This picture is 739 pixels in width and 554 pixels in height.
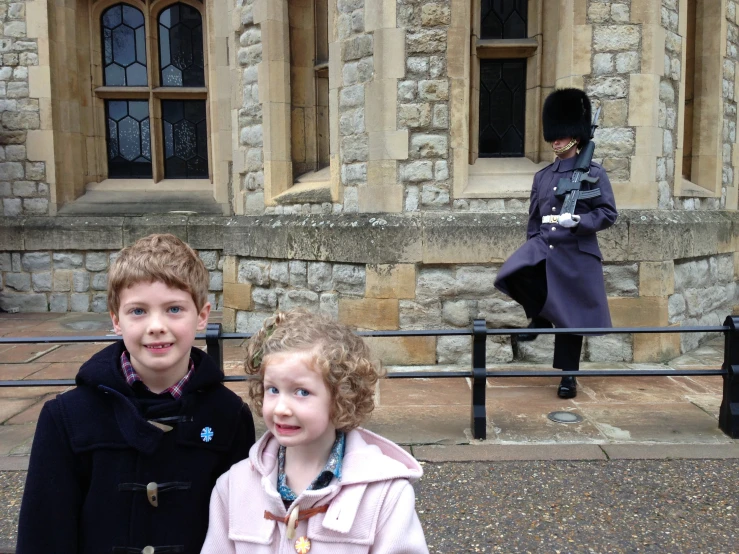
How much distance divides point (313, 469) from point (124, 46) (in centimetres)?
845

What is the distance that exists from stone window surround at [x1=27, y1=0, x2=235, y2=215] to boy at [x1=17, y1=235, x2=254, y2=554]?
671 centimetres

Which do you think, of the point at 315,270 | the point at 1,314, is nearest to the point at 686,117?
the point at 315,270

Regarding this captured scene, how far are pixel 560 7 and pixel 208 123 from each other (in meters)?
4.94

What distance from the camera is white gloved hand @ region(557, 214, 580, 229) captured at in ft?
12.7

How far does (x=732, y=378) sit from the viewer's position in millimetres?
3480

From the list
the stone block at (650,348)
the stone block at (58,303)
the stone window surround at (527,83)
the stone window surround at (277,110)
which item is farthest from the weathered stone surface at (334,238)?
the stone block at (58,303)

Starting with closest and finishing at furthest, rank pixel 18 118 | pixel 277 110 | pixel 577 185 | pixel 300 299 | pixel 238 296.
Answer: pixel 577 185, pixel 300 299, pixel 277 110, pixel 238 296, pixel 18 118

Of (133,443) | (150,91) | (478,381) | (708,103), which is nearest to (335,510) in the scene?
(133,443)

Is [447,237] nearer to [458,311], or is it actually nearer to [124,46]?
[458,311]

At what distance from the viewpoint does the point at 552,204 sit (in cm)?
415

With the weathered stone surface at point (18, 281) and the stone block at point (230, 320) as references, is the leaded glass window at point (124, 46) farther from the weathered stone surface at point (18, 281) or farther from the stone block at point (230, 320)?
the stone block at point (230, 320)

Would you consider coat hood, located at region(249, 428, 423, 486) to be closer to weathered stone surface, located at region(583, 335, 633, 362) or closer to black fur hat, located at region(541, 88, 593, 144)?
black fur hat, located at region(541, 88, 593, 144)

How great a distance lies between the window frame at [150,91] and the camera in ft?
27.0

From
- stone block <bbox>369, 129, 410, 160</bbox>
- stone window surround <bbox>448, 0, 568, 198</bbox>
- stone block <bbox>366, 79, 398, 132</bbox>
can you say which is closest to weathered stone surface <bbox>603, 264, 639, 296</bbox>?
stone window surround <bbox>448, 0, 568, 198</bbox>
